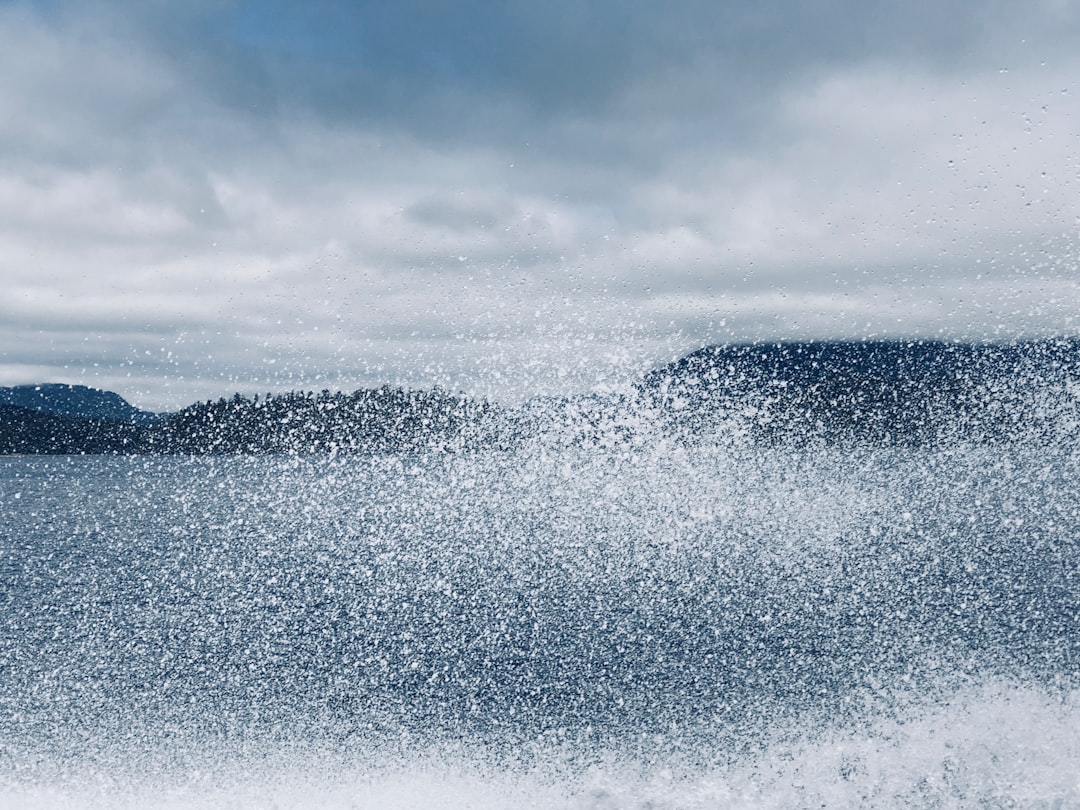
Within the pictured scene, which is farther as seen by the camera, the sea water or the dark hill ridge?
the dark hill ridge

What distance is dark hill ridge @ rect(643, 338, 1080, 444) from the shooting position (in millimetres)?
70125

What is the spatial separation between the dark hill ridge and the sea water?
35.1 m

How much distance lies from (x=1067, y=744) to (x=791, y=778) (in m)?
3.59

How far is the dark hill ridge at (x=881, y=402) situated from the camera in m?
70.1

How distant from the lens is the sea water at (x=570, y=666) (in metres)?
10.5

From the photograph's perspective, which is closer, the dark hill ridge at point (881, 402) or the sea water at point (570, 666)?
the sea water at point (570, 666)

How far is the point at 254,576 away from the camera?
3084cm

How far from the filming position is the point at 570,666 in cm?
1631

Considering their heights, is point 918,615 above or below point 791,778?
below

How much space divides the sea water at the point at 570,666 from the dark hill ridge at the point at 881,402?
3511 centimetres

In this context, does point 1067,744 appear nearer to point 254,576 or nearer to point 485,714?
point 485,714

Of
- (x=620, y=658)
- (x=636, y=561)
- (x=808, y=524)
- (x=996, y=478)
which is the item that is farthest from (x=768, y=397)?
(x=620, y=658)

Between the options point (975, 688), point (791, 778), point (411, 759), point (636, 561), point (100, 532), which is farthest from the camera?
point (100, 532)

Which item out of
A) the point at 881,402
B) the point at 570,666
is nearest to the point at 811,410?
the point at 881,402
